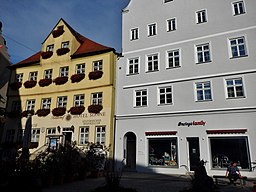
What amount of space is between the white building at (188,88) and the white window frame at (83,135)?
3.21 metres

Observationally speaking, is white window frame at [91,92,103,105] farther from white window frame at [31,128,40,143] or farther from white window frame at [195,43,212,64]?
white window frame at [195,43,212,64]

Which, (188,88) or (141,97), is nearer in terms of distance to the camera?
(188,88)

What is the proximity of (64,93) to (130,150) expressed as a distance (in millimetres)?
9273

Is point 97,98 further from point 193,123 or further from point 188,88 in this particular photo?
point 193,123

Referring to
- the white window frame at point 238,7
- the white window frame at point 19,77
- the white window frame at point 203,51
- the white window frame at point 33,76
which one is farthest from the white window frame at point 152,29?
the white window frame at point 19,77

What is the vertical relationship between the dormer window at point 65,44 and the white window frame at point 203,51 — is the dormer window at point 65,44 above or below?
above

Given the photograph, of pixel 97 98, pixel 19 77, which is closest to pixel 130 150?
pixel 97 98

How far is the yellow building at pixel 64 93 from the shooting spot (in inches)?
845

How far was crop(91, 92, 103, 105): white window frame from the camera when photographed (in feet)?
71.9

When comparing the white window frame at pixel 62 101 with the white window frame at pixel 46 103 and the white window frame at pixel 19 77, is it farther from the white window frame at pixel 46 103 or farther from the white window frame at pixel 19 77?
the white window frame at pixel 19 77

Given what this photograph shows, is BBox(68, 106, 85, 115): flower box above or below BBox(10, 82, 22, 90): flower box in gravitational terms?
below

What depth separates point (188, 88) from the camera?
1830 cm

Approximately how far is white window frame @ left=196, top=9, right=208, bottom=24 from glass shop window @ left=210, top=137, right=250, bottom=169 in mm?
9727

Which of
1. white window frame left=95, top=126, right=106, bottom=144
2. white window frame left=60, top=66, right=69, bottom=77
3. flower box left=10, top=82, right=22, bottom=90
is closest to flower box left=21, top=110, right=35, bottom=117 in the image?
flower box left=10, top=82, right=22, bottom=90
